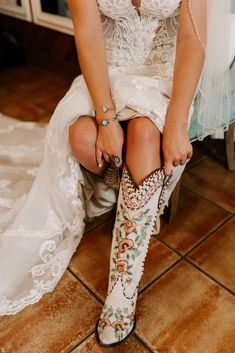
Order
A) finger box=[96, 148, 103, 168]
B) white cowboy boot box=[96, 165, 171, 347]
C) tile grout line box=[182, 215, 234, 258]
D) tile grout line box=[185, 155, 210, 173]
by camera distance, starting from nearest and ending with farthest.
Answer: white cowboy boot box=[96, 165, 171, 347], finger box=[96, 148, 103, 168], tile grout line box=[182, 215, 234, 258], tile grout line box=[185, 155, 210, 173]

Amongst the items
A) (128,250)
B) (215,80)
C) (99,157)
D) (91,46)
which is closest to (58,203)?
(99,157)

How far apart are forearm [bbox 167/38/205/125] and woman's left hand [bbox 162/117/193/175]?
0.02m

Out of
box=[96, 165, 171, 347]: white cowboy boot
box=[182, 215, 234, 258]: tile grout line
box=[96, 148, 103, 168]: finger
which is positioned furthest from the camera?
box=[182, 215, 234, 258]: tile grout line

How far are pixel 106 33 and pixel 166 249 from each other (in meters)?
0.71

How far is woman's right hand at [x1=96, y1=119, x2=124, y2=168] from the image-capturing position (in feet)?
3.19

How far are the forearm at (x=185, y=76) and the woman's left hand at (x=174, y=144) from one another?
0.07 feet

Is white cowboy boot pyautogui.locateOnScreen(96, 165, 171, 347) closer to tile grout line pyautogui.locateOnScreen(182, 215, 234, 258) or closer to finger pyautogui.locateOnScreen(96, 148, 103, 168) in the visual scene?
finger pyautogui.locateOnScreen(96, 148, 103, 168)

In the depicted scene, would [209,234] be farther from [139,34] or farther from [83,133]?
[139,34]

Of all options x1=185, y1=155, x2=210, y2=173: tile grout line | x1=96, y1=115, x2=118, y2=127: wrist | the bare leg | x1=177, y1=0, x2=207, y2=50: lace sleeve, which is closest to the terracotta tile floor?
x1=185, y1=155, x2=210, y2=173: tile grout line

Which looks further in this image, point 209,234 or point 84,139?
point 209,234

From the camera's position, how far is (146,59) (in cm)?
118

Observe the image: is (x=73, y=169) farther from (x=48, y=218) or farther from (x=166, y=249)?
(x=166, y=249)

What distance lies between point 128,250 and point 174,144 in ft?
0.92

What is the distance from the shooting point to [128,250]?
91 centimetres
